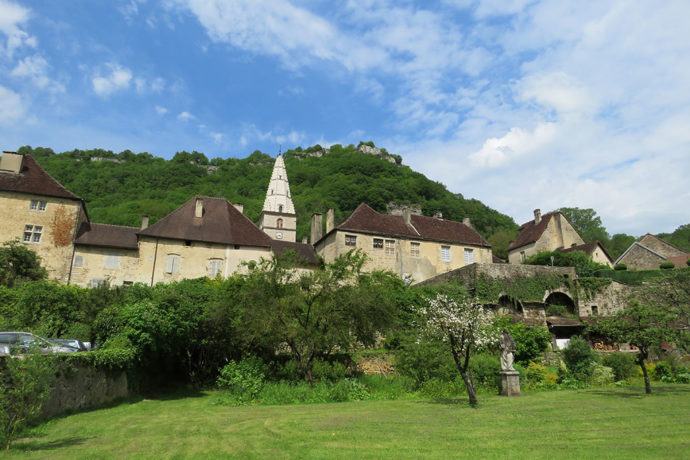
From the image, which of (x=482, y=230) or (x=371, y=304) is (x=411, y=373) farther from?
(x=482, y=230)

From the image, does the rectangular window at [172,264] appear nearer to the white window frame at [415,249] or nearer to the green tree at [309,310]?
the green tree at [309,310]

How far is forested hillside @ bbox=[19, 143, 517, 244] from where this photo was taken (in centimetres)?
5931

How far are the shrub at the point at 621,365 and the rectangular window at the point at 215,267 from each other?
83.5ft

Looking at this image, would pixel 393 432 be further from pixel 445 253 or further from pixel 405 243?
pixel 445 253

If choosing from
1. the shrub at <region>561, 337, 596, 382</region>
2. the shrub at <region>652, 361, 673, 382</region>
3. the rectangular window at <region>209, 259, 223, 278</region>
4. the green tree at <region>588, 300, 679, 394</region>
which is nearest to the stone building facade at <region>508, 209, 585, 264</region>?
the shrub at <region>652, 361, 673, 382</region>

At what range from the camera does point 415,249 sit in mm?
35719

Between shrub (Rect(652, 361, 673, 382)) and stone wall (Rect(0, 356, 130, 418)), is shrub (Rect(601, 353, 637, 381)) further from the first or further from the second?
stone wall (Rect(0, 356, 130, 418))

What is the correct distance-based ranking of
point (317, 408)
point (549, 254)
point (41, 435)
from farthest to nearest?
point (549, 254)
point (317, 408)
point (41, 435)

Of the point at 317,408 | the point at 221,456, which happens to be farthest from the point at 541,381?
the point at 221,456

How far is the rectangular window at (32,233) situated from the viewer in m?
29.2

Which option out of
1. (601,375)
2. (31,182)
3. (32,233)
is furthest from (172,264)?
(601,375)

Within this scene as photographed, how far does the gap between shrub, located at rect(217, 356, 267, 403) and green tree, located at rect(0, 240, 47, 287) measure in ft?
59.7

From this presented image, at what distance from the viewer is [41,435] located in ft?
28.0

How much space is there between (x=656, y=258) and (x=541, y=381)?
32220 mm
